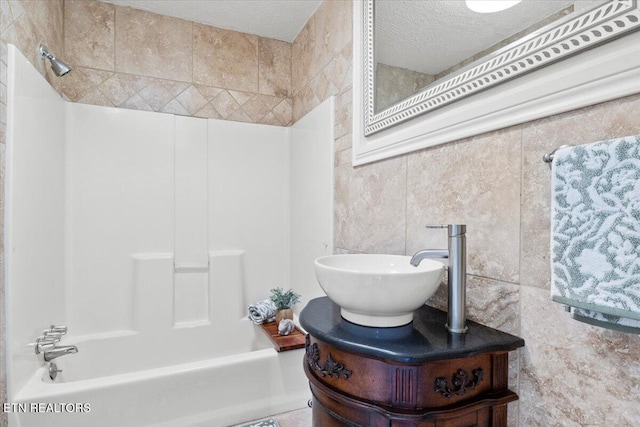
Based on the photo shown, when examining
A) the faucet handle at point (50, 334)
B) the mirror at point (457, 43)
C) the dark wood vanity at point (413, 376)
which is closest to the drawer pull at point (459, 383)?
the dark wood vanity at point (413, 376)

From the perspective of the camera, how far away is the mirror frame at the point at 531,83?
678 millimetres

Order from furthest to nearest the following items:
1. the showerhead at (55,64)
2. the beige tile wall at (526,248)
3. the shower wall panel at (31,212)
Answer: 1. the showerhead at (55,64)
2. the shower wall panel at (31,212)
3. the beige tile wall at (526,248)

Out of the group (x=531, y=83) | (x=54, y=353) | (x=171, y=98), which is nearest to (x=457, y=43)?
(x=531, y=83)

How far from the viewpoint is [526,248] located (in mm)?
856

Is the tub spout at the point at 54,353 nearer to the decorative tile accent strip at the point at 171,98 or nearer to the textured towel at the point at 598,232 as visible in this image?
the decorative tile accent strip at the point at 171,98

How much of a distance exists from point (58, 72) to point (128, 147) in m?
0.62

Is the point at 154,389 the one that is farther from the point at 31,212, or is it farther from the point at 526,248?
the point at 526,248

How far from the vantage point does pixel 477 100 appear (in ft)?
3.26

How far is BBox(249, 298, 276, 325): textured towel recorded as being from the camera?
2.25 meters

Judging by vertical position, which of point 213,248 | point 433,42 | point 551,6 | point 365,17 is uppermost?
point 365,17

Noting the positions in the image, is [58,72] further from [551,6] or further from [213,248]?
[551,6]

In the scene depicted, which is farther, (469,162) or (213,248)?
(213,248)

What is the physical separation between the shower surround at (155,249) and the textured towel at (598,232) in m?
1.31

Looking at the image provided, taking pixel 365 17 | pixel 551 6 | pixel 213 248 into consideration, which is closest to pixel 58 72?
pixel 213 248
